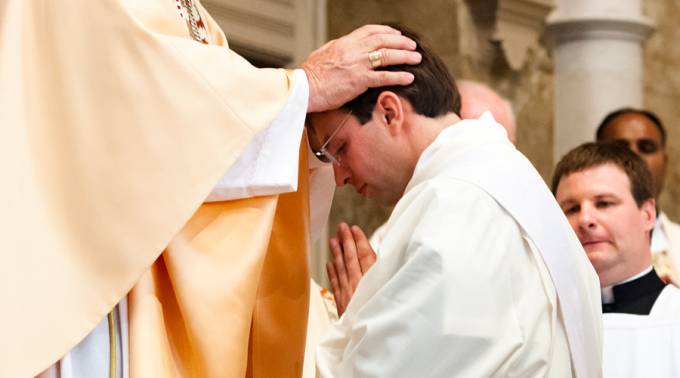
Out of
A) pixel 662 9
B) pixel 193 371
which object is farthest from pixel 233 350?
pixel 662 9

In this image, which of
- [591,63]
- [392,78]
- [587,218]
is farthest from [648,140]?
[392,78]

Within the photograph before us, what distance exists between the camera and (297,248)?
4051 mm

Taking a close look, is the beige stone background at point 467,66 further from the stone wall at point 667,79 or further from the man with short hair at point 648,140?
the man with short hair at point 648,140

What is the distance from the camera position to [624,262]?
489 cm

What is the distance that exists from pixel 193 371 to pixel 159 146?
0.59 meters

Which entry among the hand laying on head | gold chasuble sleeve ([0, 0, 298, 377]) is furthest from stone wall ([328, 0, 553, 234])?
gold chasuble sleeve ([0, 0, 298, 377])

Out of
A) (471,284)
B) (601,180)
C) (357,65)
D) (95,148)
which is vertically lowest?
(601,180)

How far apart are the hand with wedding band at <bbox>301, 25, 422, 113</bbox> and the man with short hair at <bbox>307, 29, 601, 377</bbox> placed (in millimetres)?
35

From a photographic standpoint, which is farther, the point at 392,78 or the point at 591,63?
the point at 591,63

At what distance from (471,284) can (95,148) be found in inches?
39.8

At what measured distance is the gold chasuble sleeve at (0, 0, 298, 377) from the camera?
3520 mm

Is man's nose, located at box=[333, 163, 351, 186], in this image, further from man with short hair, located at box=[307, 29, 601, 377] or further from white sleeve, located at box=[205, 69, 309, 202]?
white sleeve, located at box=[205, 69, 309, 202]

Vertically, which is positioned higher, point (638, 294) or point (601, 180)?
point (601, 180)

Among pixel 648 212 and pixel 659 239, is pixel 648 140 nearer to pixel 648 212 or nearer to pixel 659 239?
pixel 659 239
